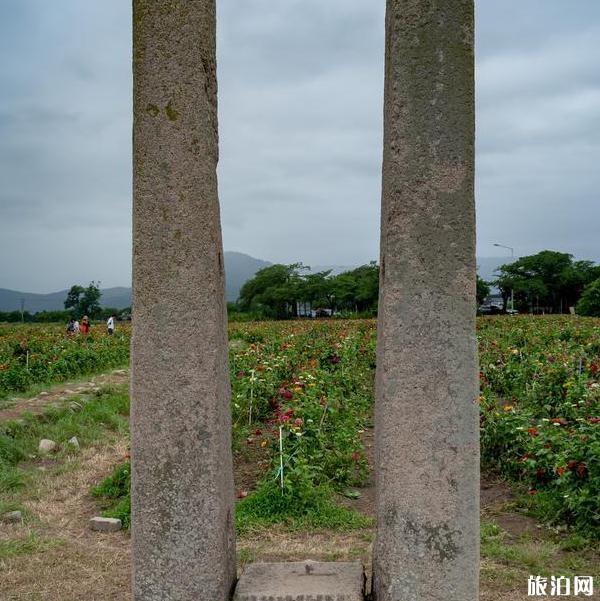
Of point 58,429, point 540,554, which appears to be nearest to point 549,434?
point 540,554

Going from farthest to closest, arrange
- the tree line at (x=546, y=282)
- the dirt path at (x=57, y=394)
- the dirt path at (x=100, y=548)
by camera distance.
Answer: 1. the tree line at (x=546, y=282)
2. the dirt path at (x=57, y=394)
3. the dirt path at (x=100, y=548)

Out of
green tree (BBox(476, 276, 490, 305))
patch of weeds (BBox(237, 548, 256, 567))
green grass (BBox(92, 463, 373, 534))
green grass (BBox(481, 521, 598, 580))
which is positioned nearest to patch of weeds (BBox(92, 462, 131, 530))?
green grass (BBox(92, 463, 373, 534))

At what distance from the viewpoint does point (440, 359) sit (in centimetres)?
350

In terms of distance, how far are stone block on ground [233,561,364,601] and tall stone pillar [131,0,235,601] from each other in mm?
252

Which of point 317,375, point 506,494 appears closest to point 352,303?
point 317,375

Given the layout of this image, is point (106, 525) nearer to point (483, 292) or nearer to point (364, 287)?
point (364, 287)

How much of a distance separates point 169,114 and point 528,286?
63.5m

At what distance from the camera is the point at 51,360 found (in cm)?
1627

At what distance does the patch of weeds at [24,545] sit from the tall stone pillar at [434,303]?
131 inches

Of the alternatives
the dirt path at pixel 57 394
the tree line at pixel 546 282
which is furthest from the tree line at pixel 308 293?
the dirt path at pixel 57 394

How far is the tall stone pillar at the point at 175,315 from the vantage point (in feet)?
11.7

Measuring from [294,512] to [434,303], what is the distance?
3.34 meters

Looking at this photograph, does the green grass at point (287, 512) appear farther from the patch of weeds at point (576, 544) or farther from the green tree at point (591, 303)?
the green tree at point (591, 303)

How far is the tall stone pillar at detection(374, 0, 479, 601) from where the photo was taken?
350 centimetres
